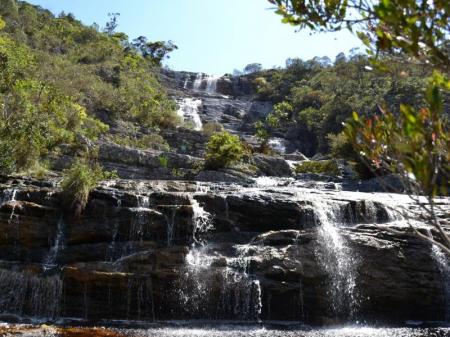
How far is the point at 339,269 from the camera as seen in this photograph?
475 inches

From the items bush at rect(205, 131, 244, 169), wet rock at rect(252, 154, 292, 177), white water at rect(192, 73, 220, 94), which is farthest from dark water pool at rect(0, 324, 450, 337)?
white water at rect(192, 73, 220, 94)

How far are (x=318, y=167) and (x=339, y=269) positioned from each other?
12.9 m

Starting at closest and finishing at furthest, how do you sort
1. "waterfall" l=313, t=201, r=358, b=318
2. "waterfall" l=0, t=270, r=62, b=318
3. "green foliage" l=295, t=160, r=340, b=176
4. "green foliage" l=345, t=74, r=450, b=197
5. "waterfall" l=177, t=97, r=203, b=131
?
"green foliage" l=345, t=74, r=450, b=197, "waterfall" l=0, t=270, r=62, b=318, "waterfall" l=313, t=201, r=358, b=318, "green foliage" l=295, t=160, r=340, b=176, "waterfall" l=177, t=97, r=203, b=131

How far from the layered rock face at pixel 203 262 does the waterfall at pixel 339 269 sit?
3 centimetres

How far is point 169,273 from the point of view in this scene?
37.4ft

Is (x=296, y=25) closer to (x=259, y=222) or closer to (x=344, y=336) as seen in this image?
(x=344, y=336)

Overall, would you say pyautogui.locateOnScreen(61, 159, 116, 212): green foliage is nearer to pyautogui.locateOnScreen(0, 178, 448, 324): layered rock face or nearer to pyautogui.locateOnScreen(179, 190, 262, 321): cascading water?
pyautogui.locateOnScreen(0, 178, 448, 324): layered rock face

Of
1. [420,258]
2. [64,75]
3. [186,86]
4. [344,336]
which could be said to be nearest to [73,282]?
[344,336]

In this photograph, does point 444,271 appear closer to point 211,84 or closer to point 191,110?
point 191,110

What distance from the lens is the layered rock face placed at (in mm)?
11039

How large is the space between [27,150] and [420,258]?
12797 mm

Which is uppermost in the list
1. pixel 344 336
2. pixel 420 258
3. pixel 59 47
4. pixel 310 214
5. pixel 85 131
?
pixel 59 47

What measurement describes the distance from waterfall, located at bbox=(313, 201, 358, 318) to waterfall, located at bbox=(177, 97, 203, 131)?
2669 cm

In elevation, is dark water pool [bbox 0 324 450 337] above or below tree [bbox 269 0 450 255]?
below
